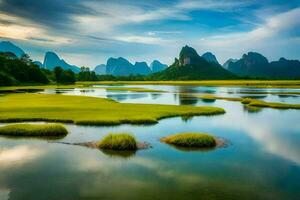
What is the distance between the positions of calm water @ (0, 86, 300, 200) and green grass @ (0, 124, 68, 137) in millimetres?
1747

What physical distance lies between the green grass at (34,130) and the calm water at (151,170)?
5.73 ft

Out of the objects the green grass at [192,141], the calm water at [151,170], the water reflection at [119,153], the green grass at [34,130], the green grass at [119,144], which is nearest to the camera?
the calm water at [151,170]

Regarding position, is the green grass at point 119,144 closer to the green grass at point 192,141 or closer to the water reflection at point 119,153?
the water reflection at point 119,153

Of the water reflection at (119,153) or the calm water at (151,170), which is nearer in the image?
the calm water at (151,170)

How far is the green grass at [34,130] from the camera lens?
35.1 m

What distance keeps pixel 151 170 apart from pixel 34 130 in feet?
57.8

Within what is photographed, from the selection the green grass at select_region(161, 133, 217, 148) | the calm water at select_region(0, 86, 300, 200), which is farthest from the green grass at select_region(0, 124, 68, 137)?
the green grass at select_region(161, 133, 217, 148)

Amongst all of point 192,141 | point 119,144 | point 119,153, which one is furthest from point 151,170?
point 192,141

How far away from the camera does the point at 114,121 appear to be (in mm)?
42594

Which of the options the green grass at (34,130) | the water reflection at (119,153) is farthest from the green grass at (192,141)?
the green grass at (34,130)

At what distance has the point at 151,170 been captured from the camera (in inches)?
918

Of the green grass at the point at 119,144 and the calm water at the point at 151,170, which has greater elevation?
the green grass at the point at 119,144

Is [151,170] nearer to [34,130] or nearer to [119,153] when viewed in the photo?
[119,153]

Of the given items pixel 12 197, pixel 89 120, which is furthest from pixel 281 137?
pixel 12 197
